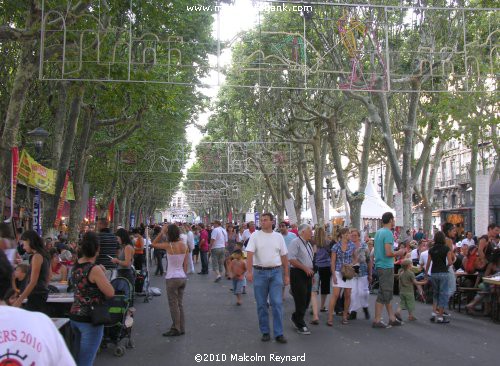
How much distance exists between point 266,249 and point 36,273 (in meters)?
3.39

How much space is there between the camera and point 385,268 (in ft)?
33.7

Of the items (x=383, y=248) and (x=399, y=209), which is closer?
(x=383, y=248)

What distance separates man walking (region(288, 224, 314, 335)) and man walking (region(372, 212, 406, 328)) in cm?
129

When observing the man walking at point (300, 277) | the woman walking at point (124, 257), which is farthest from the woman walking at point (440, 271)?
the woman walking at point (124, 257)

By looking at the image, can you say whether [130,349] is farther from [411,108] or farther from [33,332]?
[411,108]

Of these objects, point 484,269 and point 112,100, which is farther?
point 112,100

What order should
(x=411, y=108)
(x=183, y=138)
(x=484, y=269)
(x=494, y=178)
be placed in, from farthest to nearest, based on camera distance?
(x=183, y=138) → (x=494, y=178) → (x=411, y=108) → (x=484, y=269)

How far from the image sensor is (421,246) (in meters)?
16.3

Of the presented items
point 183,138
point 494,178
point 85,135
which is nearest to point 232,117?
point 183,138

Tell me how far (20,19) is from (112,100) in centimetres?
385

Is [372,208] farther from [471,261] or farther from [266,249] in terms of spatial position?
[266,249]

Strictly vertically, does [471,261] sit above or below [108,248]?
below

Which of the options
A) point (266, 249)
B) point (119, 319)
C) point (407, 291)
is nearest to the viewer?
point (119, 319)

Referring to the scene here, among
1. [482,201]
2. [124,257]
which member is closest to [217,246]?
[482,201]
